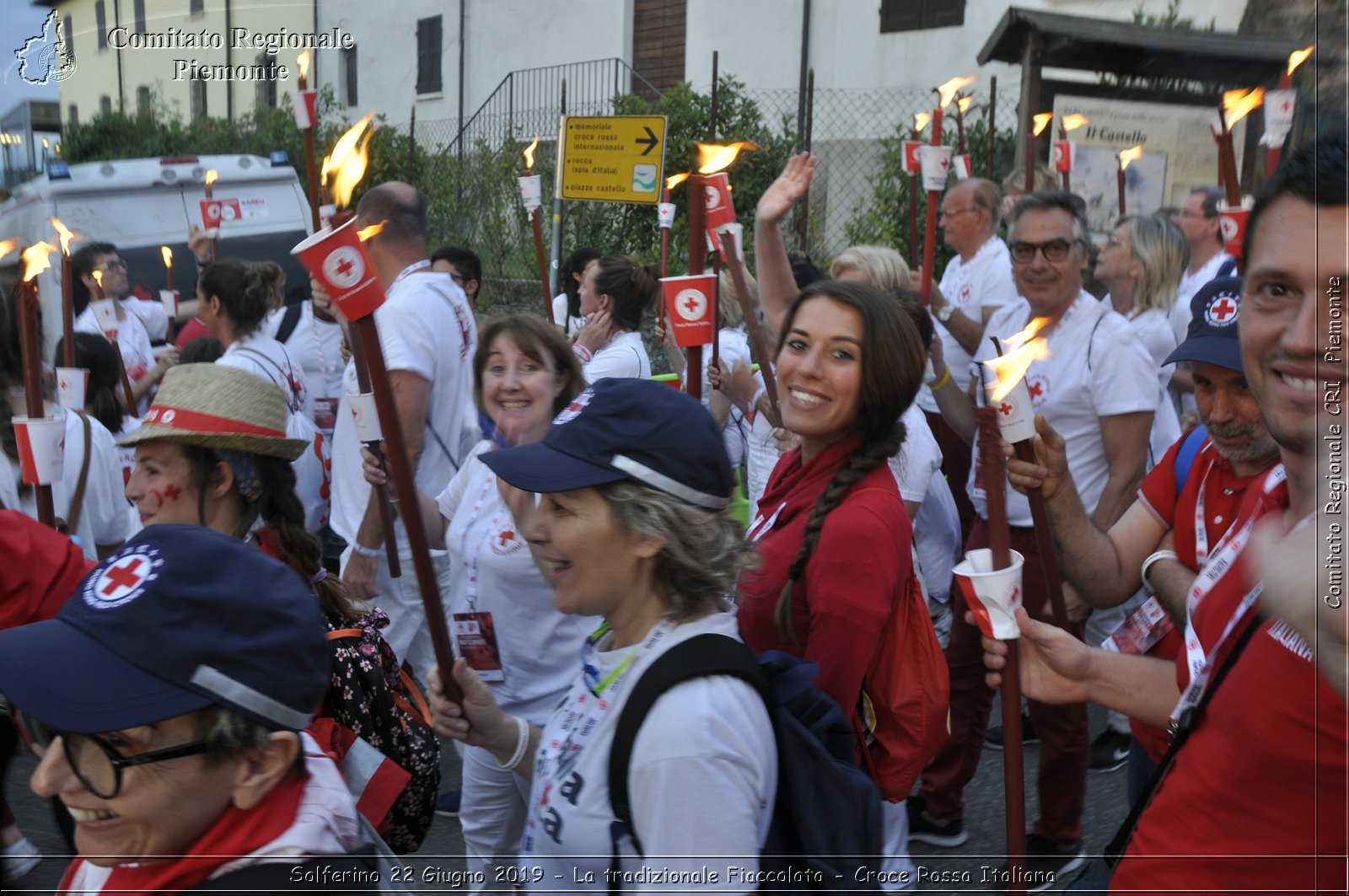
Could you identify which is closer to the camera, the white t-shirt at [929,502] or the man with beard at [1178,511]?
the man with beard at [1178,511]

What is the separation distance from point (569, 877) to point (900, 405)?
4.63 feet

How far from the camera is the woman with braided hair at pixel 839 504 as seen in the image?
2.38m

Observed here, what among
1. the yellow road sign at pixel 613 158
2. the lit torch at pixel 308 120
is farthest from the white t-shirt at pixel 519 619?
the yellow road sign at pixel 613 158

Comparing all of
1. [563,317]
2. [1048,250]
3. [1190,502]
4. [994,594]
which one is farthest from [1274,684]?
[563,317]

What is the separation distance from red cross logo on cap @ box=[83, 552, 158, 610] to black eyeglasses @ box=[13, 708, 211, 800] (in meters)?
0.18

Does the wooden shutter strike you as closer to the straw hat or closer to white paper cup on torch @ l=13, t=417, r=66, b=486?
white paper cup on torch @ l=13, t=417, r=66, b=486

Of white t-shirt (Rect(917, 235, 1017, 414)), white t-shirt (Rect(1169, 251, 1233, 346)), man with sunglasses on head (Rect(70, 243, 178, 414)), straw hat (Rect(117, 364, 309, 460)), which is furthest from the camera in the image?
man with sunglasses on head (Rect(70, 243, 178, 414))

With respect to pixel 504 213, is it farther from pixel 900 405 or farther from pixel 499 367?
pixel 900 405

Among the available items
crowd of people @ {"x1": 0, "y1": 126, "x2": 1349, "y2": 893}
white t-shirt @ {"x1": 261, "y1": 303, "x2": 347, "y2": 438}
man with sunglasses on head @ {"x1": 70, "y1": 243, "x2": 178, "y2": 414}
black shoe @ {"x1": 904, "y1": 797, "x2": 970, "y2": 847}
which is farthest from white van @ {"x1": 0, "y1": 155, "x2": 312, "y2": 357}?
black shoe @ {"x1": 904, "y1": 797, "x2": 970, "y2": 847}

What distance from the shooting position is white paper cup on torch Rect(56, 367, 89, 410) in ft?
13.7

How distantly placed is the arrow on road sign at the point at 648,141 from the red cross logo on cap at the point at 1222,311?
584 centimetres

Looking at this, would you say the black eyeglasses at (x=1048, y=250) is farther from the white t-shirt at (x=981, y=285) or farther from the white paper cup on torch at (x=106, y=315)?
the white paper cup on torch at (x=106, y=315)

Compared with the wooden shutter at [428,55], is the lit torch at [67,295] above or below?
below

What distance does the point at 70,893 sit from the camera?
1679 millimetres
